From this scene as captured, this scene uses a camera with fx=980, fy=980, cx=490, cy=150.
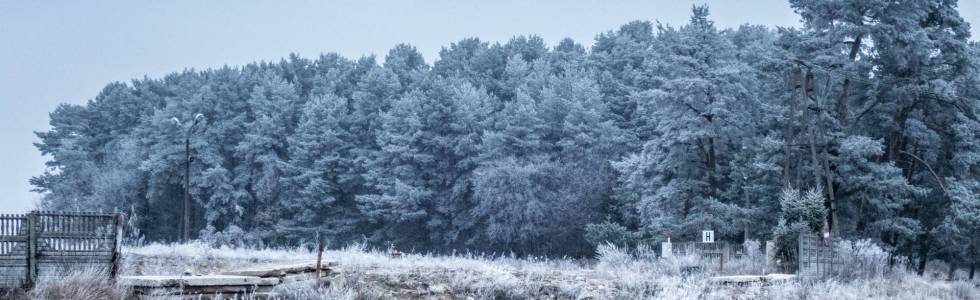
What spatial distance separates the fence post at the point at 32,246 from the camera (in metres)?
12.8

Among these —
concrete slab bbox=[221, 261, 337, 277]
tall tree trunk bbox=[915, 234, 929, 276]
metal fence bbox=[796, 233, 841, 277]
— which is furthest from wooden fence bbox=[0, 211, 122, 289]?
tall tree trunk bbox=[915, 234, 929, 276]

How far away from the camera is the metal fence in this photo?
973 inches

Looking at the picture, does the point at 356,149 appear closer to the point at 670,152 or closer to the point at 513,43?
the point at 513,43

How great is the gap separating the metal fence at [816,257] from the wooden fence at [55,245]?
16493 millimetres

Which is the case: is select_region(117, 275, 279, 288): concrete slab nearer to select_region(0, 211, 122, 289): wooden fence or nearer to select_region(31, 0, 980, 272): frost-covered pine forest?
select_region(0, 211, 122, 289): wooden fence

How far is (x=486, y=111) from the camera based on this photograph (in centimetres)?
5631

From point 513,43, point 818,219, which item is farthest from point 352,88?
point 818,219

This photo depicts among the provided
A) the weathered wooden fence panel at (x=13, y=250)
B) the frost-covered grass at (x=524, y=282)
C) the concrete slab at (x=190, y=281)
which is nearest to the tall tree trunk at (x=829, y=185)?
the frost-covered grass at (x=524, y=282)

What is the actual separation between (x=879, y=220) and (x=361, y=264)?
2388cm

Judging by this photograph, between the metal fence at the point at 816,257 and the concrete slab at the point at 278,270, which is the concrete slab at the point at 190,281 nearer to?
the concrete slab at the point at 278,270

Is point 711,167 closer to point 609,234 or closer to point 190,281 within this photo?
point 609,234

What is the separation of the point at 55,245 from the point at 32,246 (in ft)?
1.06

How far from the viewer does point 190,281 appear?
44.9 feet

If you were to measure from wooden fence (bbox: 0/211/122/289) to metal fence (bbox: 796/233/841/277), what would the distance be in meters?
16.5
